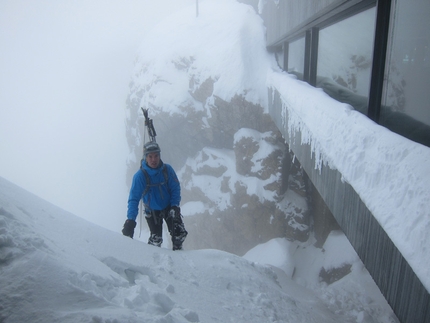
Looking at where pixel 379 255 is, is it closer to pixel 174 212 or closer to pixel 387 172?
pixel 387 172

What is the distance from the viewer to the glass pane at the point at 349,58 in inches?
146

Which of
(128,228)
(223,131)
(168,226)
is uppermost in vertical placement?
(223,131)

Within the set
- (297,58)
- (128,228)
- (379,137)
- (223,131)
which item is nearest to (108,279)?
(128,228)

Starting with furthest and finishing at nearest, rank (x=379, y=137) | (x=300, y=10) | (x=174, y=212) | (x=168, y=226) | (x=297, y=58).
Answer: (x=297, y=58) < (x=300, y=10) < (x=168, y=226) < (x=174, y=212) < (x=379, y=137)

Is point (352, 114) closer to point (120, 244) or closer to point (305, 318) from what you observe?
point (305, 318)

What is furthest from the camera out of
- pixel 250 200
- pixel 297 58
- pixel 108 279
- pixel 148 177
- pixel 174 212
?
pixel 250 200

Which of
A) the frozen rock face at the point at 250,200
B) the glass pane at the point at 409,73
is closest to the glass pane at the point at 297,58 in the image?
the glass pane at the point at 409,73

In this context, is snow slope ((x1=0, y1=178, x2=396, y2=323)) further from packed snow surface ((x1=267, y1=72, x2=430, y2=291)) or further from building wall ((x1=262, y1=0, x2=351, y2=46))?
building wall ((x1=262, y1=0, x2=351, y2=46))

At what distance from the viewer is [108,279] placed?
2.21 m

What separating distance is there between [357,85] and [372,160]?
2.34m

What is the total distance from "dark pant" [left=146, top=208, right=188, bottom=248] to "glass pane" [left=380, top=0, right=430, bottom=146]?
3.14 metres

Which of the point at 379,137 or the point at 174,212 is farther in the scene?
the point at 174,212

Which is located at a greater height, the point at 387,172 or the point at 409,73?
the point at 409,73

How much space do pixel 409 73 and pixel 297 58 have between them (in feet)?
19.1
